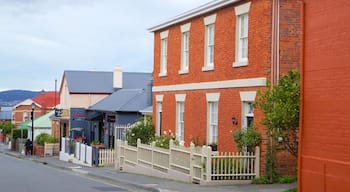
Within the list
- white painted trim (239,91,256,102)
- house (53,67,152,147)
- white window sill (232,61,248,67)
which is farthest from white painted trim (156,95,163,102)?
house (53,67,152,147)

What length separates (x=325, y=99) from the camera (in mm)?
14859

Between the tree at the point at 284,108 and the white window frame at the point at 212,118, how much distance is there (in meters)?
6.01

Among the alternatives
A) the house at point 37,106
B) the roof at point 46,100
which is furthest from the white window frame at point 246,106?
the roof at point 46,100

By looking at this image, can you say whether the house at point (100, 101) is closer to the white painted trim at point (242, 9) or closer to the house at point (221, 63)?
the house at point (221, 63)

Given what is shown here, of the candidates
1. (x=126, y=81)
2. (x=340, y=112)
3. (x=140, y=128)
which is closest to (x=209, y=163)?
(x=340, y=112)

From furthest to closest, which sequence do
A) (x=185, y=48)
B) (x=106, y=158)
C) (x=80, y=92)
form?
(x=80, y=92), (x=106, y=158), (x=185, y=48)

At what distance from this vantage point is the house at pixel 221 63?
20.8 m

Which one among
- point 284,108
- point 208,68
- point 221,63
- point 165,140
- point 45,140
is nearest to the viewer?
point 284,108

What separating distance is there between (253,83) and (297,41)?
6.75 ft

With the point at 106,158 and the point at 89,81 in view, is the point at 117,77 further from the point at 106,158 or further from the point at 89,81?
the point at 106,158

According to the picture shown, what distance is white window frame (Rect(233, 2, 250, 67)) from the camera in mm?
22328

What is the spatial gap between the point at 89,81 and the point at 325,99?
1615 inches

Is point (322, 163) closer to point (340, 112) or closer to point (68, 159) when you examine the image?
point (340, 112)

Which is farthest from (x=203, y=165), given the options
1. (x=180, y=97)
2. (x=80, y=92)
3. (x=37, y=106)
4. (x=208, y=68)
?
(x=37, y=106)
